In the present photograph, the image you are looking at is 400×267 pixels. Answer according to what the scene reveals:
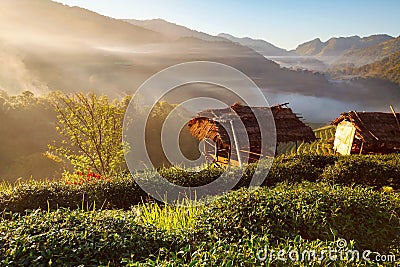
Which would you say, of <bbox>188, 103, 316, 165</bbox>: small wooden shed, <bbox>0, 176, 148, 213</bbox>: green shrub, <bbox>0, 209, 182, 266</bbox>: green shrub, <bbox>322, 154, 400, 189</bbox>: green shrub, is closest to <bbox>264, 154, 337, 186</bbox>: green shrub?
<bbox>322, 154, 400, 189</bbox>: green shrub

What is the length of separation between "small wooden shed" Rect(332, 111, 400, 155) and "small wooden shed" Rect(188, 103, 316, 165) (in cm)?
586

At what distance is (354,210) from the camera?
7.15 meters

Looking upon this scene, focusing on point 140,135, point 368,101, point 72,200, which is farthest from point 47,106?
point 368,101

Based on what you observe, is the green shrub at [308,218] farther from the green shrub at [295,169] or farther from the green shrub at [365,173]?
the green shrub at [365,173]

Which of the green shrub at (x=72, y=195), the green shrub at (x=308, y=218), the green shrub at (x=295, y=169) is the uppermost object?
the green shrub at (x=308, y=218)

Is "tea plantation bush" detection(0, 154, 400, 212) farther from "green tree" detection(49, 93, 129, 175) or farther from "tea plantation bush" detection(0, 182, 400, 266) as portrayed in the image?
"green tree" detection(49, 93, 129, 175)

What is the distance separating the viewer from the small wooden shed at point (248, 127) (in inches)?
762

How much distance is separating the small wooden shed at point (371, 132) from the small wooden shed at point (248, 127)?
19.2 ft

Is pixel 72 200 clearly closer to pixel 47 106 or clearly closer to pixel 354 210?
pixel 354 210

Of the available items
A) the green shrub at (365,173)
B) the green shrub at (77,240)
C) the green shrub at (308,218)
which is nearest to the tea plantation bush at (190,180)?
the green shrub at (365,173)

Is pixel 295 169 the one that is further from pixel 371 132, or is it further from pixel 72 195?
pixel 371 132

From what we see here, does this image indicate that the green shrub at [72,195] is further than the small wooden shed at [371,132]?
No

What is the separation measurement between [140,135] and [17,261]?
33465 mm

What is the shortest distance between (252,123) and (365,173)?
7.65 metres
